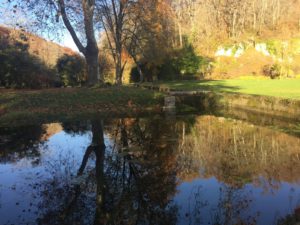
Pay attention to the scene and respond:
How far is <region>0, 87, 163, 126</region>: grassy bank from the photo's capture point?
1662 centimetres

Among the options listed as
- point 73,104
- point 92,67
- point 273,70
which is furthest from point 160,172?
point 273,70

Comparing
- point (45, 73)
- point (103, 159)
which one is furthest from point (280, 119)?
point (45, 73)

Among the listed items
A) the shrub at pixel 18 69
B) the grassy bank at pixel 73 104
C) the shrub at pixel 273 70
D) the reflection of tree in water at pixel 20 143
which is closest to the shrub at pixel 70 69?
the shrub at pixel 18 69

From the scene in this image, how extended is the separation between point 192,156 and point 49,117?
31.6 ft

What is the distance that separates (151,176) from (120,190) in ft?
3.50

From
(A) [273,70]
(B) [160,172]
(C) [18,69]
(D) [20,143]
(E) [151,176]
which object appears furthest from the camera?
(A) [273,70]

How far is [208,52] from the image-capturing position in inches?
2174

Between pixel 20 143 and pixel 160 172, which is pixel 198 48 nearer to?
pixel 20 143

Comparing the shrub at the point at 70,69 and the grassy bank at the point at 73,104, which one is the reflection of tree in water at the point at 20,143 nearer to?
the grassy bank at the point at 73,104

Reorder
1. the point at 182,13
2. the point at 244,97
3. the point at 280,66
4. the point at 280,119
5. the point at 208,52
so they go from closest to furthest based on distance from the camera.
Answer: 1. the point at 280,119
2. the point at 244,97
3. the point at 280,66
4. the point at 208,52
5. the point at 182,13

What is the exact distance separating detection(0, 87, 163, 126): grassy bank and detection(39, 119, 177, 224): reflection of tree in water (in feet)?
23.2

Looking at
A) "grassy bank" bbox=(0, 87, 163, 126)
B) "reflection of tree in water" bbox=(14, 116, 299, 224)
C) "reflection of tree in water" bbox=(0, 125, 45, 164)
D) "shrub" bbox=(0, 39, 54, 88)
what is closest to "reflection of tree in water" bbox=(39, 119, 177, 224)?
"reflection of tree in water" bbox=(14, 116, 299, 224)

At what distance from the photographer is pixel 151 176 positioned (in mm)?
7566

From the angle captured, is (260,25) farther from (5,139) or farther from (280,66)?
(5,139)
